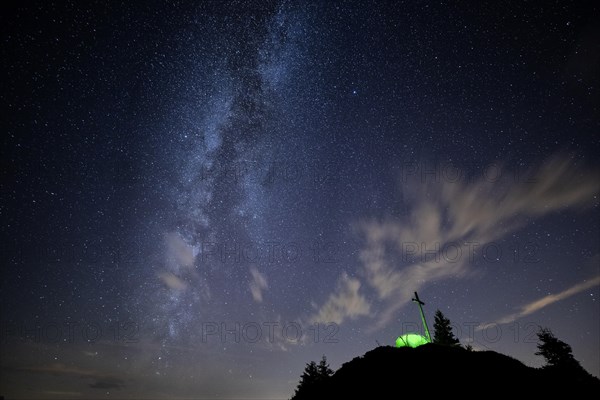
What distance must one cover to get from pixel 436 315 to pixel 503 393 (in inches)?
905

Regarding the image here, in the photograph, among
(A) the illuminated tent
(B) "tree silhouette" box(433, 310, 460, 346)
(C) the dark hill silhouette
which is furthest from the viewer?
(B) "tree silhouette" box(433, 310, 460, 346)

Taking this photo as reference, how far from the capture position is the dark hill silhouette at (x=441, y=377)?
475 inches

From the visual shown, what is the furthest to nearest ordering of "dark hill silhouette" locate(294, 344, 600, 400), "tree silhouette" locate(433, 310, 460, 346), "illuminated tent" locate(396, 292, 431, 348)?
"tree silhouette" locate(433, 310, 460, 346), "illuminated tent" locate(396, 292, 431, 348), "dark hill silhouette" locate(294, 344, 600, 400)

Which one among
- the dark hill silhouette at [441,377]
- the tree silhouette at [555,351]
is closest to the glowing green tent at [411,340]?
the dark hill silhouette at [441,377]

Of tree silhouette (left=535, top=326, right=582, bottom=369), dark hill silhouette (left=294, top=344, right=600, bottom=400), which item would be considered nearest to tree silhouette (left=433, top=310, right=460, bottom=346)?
tree silhouette (left=535, top=326, right=582, bottom=369)

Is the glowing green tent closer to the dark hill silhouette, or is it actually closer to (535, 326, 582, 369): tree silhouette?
the dark hill silhouette

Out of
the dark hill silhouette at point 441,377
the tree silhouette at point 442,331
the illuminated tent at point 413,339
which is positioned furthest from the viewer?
the tree silhouette at point 442,331

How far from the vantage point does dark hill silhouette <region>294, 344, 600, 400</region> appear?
12.1m

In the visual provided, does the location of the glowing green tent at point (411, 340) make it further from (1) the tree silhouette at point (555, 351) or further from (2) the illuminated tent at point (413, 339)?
(1) the tree silhouette at point (555, 351)

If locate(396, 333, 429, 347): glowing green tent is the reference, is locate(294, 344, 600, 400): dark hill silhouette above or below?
below

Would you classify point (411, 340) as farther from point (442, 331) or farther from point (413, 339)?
point (442, 331)

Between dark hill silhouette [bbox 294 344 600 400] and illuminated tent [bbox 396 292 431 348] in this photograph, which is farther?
illuminated tent [bbox 396 292 431 348]

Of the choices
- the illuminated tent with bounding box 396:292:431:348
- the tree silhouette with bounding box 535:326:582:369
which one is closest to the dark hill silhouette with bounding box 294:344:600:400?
the illuminated tent with bounding box 396:292:431:348

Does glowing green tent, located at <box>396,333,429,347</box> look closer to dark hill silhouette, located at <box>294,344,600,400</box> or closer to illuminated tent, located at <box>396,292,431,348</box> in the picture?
illuminated tent, located at <box>396,292,431,348</box>
